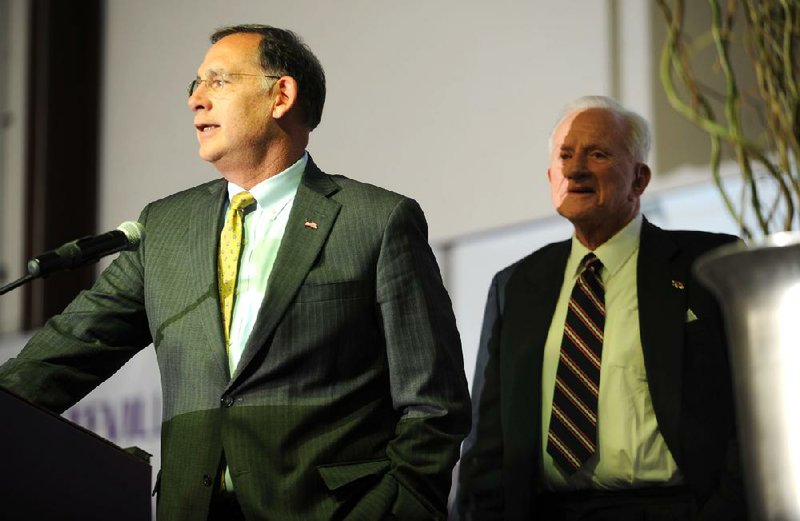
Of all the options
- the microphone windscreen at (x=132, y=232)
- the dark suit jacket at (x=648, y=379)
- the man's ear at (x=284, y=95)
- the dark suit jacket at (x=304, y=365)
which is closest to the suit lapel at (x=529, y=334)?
the dark suit jacket at (x=648, y=379)

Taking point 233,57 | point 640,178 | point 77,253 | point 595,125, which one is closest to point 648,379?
point 640,178

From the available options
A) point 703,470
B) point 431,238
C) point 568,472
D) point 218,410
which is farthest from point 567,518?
point 431,238

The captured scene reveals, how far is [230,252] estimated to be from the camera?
2.31m

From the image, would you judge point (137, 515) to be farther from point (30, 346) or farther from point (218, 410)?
point (30, 346)

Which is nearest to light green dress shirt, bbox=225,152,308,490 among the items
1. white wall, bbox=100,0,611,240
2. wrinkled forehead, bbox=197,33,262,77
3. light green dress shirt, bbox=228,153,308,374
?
light green dress shirt, bbox=228,153,308,374

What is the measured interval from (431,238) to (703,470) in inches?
61.4

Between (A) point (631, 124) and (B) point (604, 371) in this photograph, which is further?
(A) point (631, 124)

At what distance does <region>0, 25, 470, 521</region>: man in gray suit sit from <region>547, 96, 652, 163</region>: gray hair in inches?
32.8

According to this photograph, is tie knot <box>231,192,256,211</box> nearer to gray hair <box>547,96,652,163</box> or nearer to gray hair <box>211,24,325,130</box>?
gray hair <box>211,24,325,130</box>

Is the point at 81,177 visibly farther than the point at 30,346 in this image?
Yes

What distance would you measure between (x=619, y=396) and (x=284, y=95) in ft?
3.17

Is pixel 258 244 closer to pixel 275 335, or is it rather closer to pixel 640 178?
pixel 275 335

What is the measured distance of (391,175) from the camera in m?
4.08

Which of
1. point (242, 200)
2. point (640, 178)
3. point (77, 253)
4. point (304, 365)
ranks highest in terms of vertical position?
point (640, 178)
